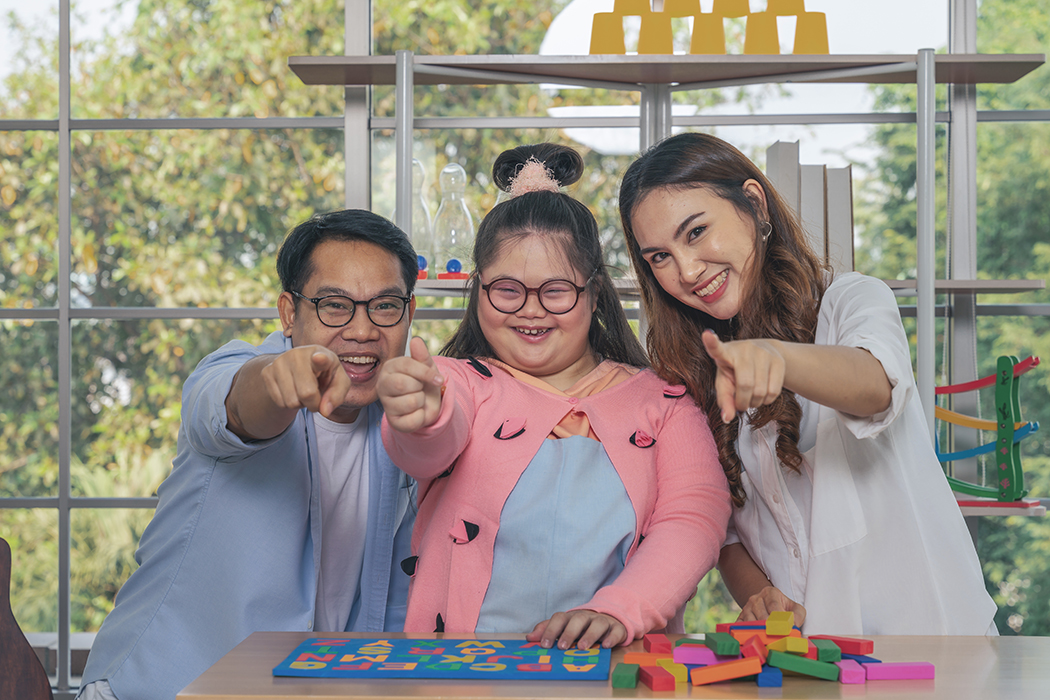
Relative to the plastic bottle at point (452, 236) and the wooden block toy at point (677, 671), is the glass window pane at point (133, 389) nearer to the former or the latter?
the plastic bottle at point (452, 236)

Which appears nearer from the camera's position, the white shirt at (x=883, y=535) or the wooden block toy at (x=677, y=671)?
the wooden block toy at (x=677, y=671)

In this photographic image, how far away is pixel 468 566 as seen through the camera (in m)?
1.22

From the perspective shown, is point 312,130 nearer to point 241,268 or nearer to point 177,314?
point 241,268

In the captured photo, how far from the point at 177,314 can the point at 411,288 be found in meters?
1.91

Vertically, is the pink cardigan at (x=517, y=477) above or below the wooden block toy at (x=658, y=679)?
above

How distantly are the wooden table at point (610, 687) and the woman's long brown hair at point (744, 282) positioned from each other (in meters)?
0.45

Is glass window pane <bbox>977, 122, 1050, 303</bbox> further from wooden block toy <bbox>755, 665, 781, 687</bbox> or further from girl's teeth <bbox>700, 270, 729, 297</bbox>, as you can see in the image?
wooden block toy <bbox>755, 665, 781, 687</bbox>

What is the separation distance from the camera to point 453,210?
102 inches

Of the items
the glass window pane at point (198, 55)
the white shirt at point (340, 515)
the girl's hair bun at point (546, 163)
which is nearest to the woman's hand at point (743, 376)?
the girl's hair bun at point (546, 163)

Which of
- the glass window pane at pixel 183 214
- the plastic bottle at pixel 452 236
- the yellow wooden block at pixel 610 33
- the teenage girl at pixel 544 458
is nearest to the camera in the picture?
the teenage girl at pixel 544 458

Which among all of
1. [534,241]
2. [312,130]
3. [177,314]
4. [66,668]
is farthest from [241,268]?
[534,241]

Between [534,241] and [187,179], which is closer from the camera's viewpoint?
[534,241]

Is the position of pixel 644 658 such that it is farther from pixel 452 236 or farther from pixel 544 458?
pixel 452 236

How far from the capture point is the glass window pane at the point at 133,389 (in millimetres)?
3240
